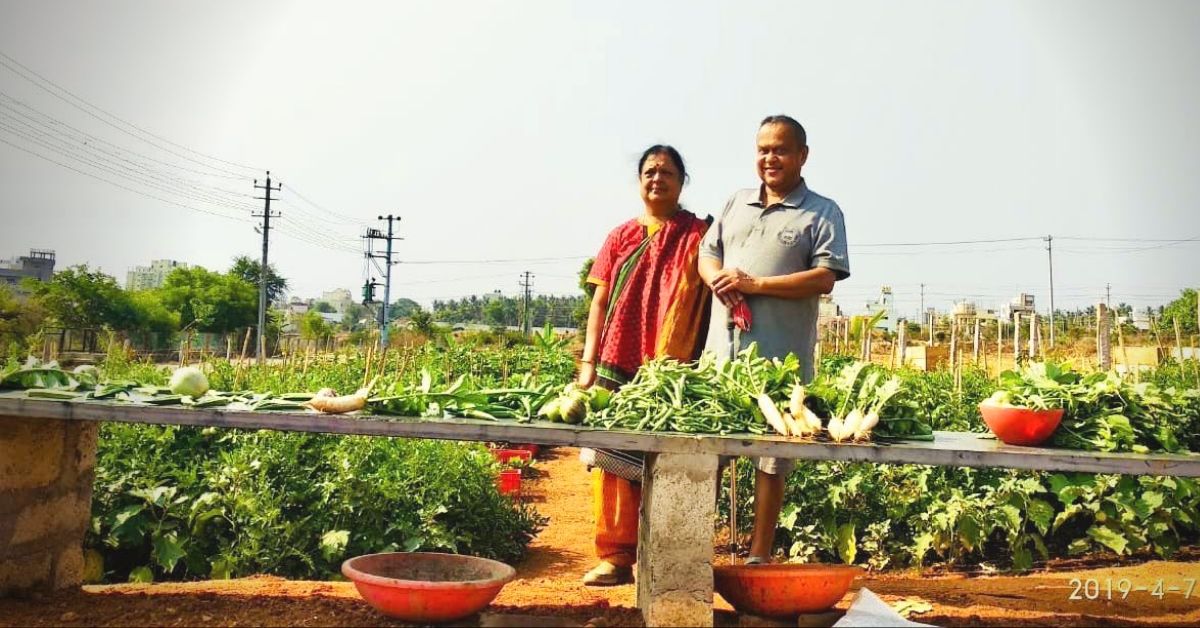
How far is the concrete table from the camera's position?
286 cm

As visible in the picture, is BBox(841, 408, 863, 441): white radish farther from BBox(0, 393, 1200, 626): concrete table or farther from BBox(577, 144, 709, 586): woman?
BBox(577, 144, 709, 586): woman

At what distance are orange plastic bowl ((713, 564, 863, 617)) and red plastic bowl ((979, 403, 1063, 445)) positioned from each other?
771 mm

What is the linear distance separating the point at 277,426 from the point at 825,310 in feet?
95.0

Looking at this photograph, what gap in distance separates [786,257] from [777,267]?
0.06 metres

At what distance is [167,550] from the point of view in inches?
174

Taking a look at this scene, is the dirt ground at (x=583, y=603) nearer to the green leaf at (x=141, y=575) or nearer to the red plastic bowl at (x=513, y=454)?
the green leaf at (x=141, y=575)

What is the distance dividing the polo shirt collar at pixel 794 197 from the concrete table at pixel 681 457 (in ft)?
4.08

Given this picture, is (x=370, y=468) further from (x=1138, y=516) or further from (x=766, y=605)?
(x=1138, y=516)

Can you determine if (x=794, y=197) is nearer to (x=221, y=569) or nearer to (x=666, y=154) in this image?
(x=666, y=154)

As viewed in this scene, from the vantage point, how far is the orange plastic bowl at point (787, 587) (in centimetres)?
310

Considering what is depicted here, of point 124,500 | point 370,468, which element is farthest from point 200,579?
point 370,468

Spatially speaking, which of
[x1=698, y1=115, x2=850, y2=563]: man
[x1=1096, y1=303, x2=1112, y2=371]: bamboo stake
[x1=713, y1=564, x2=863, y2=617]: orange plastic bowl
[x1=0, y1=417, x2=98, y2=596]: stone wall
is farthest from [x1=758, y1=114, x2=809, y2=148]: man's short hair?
[x1=1096, y1=303, x2=1112, y2=371]: bamboo stake

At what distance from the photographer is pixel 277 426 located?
10.2 feet

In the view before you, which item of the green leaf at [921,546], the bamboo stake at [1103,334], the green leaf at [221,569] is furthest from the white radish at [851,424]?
the bamboo stake at [1103,334]
